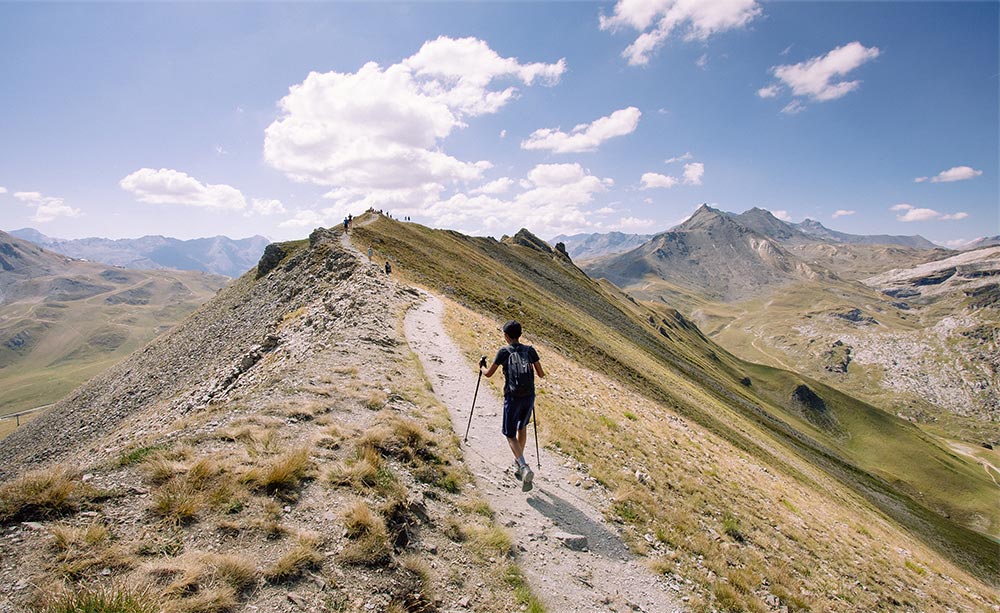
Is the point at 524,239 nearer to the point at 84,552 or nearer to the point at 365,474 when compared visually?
the point at 365,474

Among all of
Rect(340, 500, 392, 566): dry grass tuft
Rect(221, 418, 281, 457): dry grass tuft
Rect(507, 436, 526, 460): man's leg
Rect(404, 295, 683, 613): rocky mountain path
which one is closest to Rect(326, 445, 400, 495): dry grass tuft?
Rect(340, 500, 392, 566): dry grass tuft

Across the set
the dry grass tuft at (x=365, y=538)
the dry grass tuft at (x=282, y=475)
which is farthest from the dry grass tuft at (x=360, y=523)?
the dry grass tuft at (x=282, y=475)

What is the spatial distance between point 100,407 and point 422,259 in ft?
128

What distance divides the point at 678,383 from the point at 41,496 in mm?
62155

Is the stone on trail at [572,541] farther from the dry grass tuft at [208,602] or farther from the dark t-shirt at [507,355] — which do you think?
the dry grass tuft at [208,602]

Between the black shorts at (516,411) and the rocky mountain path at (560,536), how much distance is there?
139 cm

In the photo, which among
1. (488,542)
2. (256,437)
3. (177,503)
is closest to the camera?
(177,503)

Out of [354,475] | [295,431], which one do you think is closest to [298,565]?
[354,475]

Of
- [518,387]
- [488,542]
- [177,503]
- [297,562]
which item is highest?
[518,387]

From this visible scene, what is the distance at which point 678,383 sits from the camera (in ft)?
194

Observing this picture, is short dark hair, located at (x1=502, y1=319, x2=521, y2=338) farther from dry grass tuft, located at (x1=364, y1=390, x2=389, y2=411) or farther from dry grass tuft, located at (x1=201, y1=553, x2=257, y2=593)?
dry grass tuft, located at (x1=201, y1=553, x2=257, y2=593)

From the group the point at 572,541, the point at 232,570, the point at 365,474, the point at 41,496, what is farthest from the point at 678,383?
the point at 41,496

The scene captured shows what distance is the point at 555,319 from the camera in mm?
56344

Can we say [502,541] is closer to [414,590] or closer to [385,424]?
[414,590]
